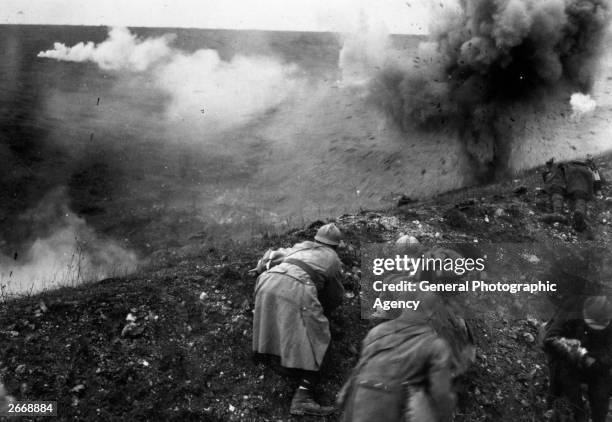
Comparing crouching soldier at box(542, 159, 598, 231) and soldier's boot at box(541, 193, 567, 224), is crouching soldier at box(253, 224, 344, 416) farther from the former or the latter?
crouching soldier at box(542, 159, 598, 231)

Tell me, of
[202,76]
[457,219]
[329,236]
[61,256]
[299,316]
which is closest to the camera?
[299,316]

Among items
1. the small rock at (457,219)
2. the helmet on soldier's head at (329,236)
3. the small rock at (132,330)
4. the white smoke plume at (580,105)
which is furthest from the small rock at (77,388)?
the white smoke plume at (580,105)

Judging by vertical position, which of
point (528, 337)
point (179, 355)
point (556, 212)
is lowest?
point (179, 355)

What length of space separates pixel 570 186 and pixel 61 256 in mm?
9714

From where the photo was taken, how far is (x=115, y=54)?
2739 cm

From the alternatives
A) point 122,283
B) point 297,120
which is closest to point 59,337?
point 122,283

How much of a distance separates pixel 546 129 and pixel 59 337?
12294 millimetres

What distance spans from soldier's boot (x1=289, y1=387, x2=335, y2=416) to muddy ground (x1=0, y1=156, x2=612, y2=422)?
0.53ft

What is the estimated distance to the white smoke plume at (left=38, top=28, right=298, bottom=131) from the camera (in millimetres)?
21328

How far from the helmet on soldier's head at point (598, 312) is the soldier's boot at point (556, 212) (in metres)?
4.07

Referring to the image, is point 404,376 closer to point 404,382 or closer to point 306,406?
point 404,382

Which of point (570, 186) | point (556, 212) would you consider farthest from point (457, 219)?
point (570, 186)

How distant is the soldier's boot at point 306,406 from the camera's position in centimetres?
355

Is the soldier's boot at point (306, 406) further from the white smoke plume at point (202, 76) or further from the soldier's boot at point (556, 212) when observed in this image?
the white smoke plume at point (202, 76)
